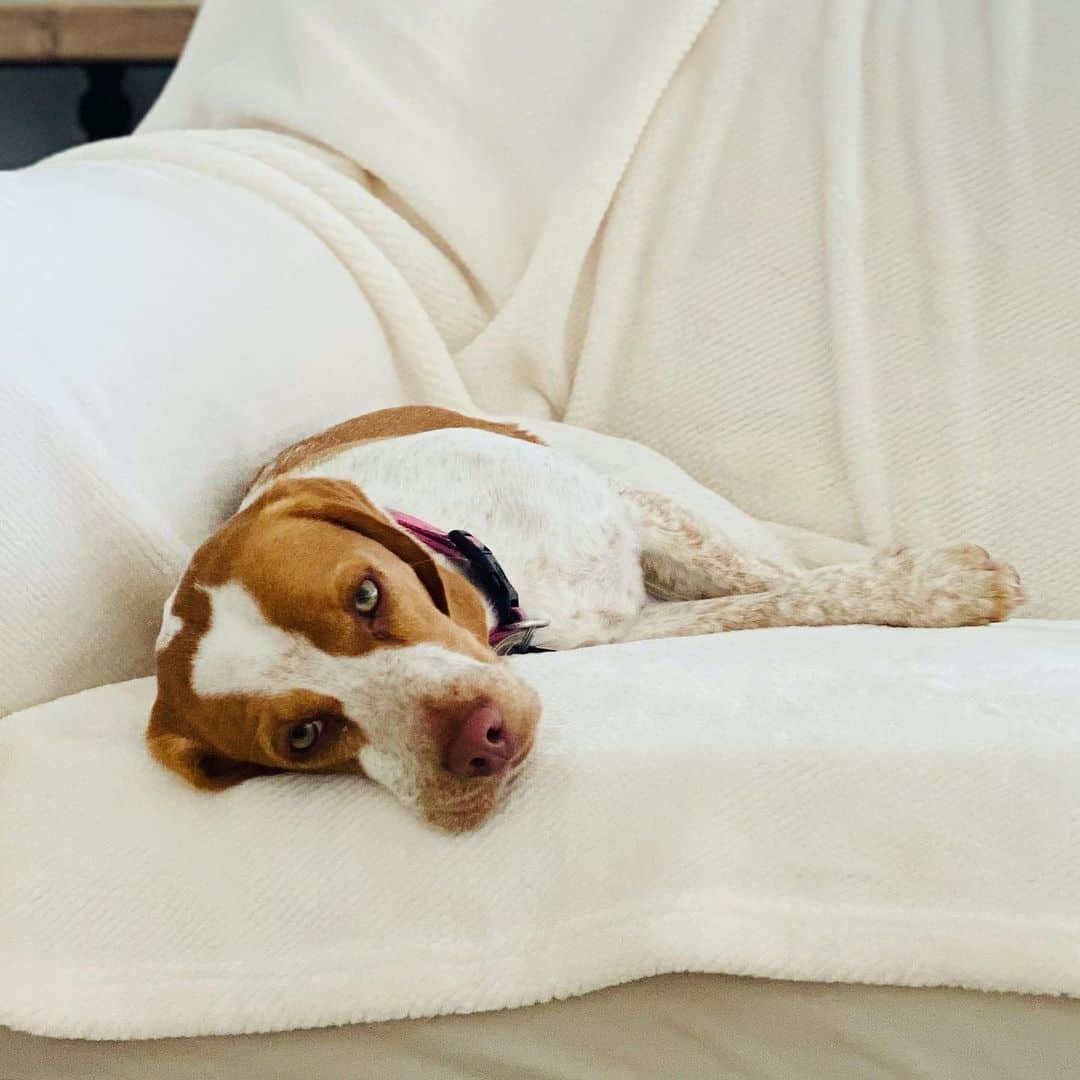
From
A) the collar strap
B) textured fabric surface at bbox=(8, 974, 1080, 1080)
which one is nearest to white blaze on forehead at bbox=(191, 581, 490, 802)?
the collar strap

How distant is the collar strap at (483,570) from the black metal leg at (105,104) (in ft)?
9.58

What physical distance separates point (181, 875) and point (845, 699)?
678 mm

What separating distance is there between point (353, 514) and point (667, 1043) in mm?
724

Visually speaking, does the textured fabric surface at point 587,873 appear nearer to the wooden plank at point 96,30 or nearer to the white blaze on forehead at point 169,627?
the white blaze on forehead at point 169,627

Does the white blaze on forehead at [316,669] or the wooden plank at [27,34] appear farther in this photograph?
the wooden plank at [27,34]

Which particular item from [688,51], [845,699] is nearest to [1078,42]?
[688,51]

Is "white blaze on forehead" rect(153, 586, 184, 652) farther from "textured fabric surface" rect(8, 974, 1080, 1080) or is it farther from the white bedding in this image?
"textured fabric surface" rect(8, 974, 1080, 1080)

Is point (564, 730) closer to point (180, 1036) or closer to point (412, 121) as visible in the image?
point (180, 1036)

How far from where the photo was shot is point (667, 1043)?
1062mm

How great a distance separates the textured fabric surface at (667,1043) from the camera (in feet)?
3.35

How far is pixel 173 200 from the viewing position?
204 centimetres

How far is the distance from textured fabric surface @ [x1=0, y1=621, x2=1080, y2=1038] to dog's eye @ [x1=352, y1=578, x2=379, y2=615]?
245 mm

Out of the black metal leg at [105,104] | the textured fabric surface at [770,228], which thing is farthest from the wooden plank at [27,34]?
the textured fabric surface at [770,228]

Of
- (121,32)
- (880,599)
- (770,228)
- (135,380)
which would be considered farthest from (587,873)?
(121,32)
